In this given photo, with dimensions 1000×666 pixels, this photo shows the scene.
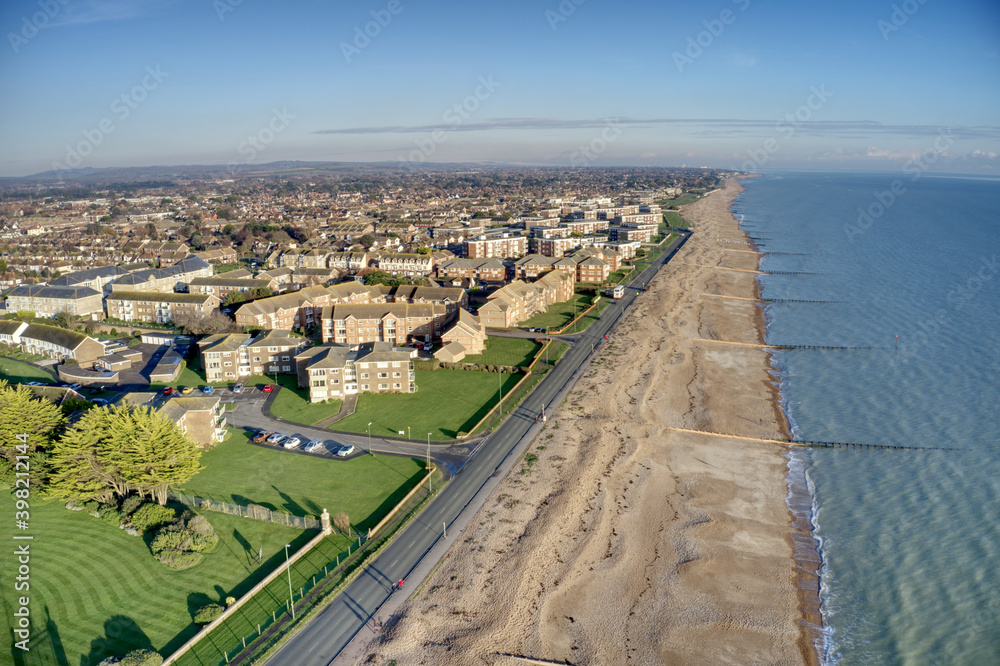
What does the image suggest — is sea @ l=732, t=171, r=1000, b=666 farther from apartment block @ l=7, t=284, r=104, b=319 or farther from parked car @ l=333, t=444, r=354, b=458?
apartment block @ l=7, t=284, r=104, b=319

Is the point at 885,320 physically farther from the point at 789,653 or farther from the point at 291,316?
the point at 291,316

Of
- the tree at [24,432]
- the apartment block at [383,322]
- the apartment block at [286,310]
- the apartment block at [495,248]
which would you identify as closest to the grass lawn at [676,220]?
the apartment block at [495,248]

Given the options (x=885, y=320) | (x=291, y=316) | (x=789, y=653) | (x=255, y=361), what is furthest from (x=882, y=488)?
(x=291, y=316)

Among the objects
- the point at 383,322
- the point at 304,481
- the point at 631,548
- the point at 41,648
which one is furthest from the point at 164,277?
the point at 631,548

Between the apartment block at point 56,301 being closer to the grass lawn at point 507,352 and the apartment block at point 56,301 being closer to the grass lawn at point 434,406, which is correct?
the grass lawn at point 434,406

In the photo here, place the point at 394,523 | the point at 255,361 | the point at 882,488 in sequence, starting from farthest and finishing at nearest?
the point at 255,361
the point at 882,488
the point at 394,523
